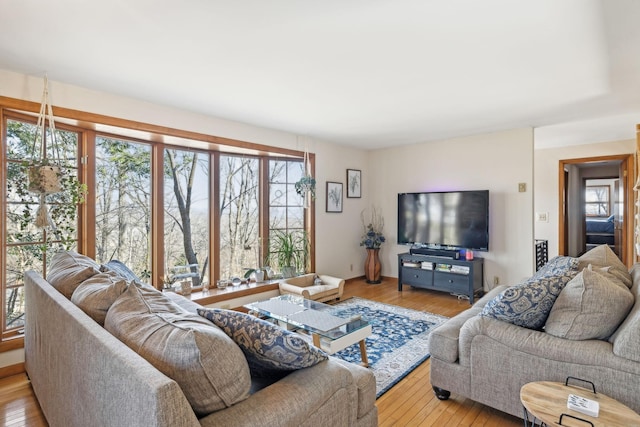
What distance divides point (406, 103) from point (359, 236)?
9.52ft

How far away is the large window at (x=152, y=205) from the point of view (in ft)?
8.64

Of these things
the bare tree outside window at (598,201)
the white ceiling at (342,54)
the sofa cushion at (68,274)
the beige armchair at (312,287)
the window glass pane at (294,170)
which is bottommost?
the beige armchair at (312,287)

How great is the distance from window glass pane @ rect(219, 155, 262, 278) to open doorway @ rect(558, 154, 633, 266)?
16.2 ft

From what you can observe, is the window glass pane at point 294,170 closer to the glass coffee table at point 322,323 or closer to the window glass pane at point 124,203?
the window glass pane at point 124,203

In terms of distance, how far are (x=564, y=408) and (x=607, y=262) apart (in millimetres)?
1520

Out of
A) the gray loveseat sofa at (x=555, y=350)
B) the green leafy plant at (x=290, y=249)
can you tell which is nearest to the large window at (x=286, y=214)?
the green leafy plant at (x=290, y=249)

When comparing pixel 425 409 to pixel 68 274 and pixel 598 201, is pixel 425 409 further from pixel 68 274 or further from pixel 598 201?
pixel 598 201

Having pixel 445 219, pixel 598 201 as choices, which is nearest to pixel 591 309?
pixel 445 219

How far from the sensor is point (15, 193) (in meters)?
2.59

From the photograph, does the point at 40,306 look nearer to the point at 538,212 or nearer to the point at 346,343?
the point at 346,343

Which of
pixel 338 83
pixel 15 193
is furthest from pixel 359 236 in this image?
pixel 15 193

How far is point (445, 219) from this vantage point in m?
4.75

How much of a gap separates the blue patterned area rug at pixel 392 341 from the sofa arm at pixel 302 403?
3.47ft

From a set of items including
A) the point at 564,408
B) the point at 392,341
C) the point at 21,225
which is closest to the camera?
the point at 564,408
